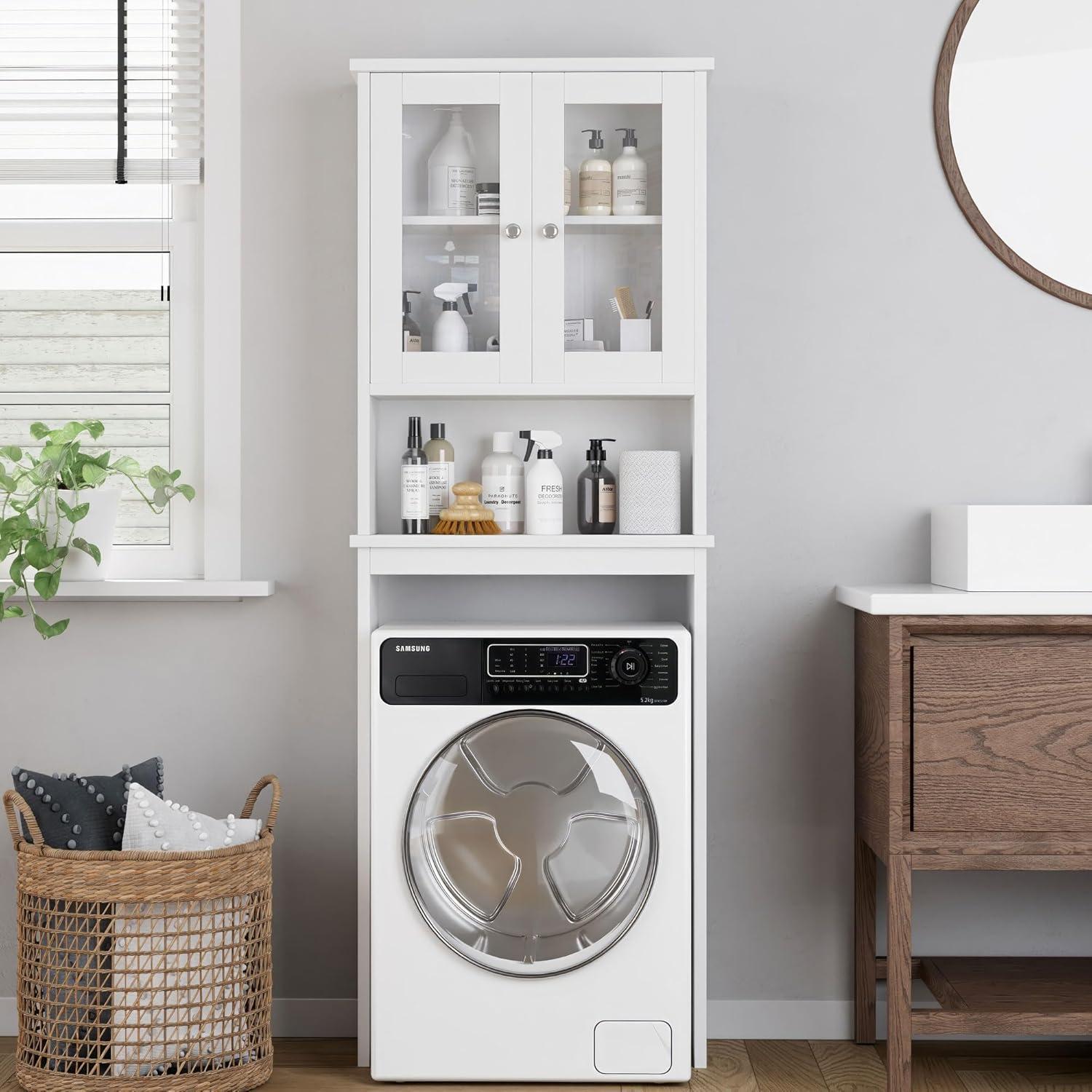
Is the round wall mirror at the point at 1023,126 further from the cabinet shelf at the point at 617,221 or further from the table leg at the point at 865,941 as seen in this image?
the table leg at the point at 865,941

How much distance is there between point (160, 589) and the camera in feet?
7.06

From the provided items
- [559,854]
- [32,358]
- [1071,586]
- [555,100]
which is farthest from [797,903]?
[32,358]

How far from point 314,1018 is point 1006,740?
1.42 m

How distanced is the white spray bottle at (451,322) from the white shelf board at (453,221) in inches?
4.1

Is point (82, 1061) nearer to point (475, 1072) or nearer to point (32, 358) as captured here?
point (475, 1072)

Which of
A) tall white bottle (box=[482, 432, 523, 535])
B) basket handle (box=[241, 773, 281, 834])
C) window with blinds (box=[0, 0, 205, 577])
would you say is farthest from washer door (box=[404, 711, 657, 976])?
window with blinds (box=[0, 0, 205, 577])

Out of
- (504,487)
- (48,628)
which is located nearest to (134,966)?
(48,628)

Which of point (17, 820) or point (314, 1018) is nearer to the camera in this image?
point (17, 820)

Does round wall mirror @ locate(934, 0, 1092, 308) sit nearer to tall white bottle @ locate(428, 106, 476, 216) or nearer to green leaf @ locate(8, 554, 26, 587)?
tall white bottle @ locate(428, 106, 476, 216)

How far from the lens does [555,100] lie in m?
1.99

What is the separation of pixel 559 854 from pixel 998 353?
4.23 ft

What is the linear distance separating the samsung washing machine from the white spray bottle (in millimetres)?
537

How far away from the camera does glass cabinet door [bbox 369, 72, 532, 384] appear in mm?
1994

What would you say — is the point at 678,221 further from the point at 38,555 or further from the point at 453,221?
the point at 38,555
